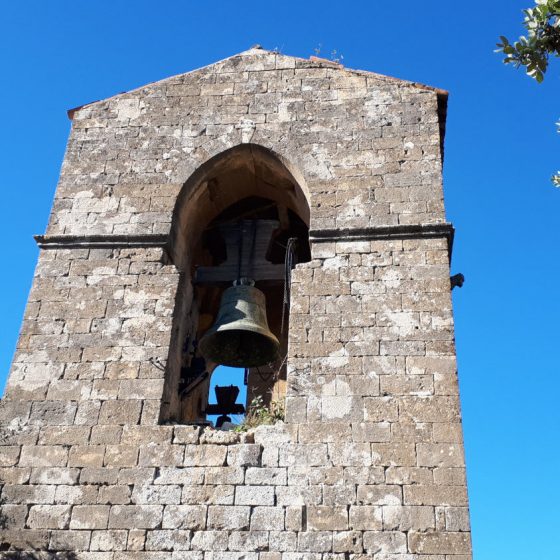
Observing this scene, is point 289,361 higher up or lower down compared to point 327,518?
higher up

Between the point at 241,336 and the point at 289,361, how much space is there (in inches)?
36.3

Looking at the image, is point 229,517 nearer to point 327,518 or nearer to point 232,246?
point 327,518

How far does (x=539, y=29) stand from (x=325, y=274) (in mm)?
2706

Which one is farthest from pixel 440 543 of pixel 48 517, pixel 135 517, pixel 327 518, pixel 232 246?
pixel 232 246

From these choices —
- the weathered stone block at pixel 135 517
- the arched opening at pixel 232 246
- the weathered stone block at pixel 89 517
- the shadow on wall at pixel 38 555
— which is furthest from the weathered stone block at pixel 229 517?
the arched opening at pixel 232 246

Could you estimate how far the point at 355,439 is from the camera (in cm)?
539

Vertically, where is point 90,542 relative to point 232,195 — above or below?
below

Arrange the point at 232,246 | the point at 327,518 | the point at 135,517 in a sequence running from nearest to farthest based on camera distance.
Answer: the point at 327,518
the point at 135,517
the point at 232,246

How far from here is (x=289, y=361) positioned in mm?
5816

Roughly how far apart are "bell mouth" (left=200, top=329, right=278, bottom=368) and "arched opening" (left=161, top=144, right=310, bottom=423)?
9 cm

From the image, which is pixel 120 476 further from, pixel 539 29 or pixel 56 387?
pixel 539 29

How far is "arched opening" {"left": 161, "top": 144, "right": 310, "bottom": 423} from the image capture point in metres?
6.69

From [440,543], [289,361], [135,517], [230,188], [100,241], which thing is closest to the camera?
[440,543]

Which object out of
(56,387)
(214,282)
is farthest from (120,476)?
(214,282)
